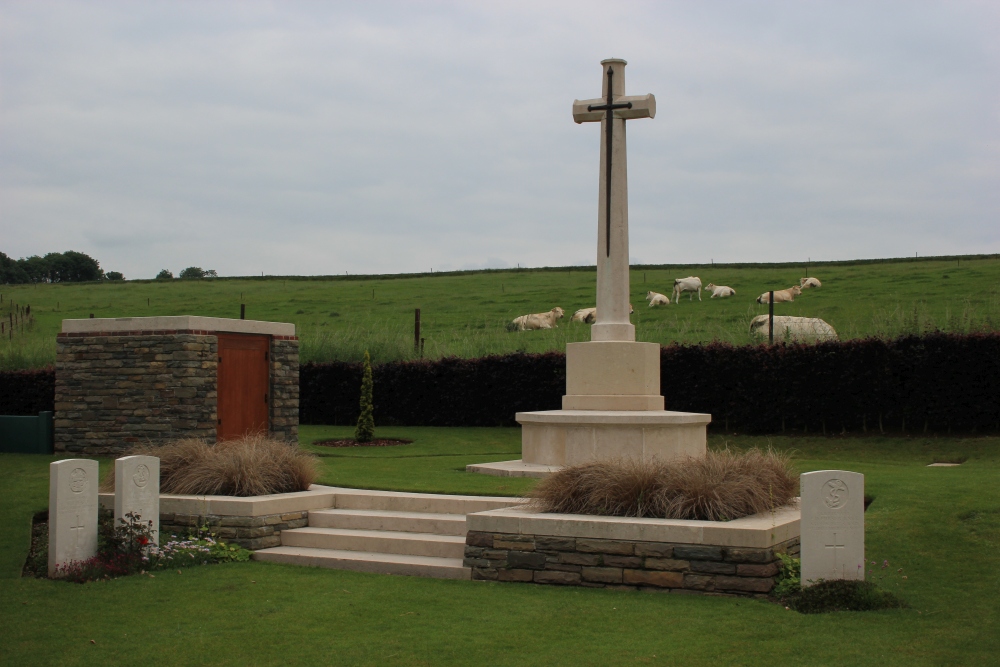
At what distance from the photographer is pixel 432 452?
17359 millimetres

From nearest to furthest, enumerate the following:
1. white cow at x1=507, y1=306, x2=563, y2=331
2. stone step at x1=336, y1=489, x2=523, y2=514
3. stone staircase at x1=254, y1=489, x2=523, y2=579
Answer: stone staircase at x1=254, y1=489, x2=523, y2=579, stone step at x1=336, y1=489, x2=523, y2=514, white cow at x1=507, y1=306, x2=563, y2=331

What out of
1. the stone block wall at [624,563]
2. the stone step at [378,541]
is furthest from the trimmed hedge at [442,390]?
the stone block wall at [624,563]

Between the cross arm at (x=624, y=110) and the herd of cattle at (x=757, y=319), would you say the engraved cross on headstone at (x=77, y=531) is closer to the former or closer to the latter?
the herd of cattle at (x=757, y=319)

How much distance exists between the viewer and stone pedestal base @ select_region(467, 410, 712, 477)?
12070 mm

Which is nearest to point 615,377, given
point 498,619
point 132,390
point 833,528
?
point 833,528

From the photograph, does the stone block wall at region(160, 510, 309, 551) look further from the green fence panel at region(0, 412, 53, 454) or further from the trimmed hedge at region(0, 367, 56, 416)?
the trimmed hedge at region(0, 367, 56, 416)

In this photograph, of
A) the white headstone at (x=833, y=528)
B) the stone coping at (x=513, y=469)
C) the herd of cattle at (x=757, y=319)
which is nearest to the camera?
the white headstone at (x=833, y=528)

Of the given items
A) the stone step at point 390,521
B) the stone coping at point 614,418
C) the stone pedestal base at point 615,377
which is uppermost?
the stone pedestal base at point 615,377

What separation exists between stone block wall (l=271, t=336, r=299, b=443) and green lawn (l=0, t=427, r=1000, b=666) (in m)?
7.17

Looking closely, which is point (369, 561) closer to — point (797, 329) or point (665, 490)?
point (665, 490)

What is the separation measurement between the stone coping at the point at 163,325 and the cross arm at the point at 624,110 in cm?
640

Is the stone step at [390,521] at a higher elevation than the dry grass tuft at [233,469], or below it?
below

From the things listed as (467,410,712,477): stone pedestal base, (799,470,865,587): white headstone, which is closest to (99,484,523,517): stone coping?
(467,410,712,477): stone pedestal base

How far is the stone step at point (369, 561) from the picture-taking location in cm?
808
